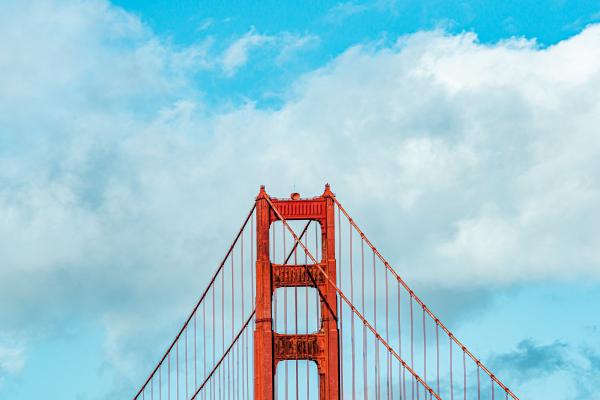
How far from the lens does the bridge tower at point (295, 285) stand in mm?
82062

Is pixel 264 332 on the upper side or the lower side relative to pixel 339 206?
lower

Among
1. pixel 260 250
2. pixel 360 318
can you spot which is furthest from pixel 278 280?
pixel 360 318

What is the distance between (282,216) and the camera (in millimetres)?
84000

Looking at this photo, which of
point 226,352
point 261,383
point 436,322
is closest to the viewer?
point 261,383

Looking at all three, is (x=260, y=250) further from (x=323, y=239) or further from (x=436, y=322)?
(x=436, y=322)

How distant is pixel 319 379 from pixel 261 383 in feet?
10.4

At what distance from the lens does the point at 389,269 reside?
90.4 meters

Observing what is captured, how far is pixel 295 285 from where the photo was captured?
83.2 meters

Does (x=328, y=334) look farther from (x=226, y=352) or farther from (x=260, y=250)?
(x=226, y=352)

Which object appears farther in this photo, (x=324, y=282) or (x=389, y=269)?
(x=389, y=269)

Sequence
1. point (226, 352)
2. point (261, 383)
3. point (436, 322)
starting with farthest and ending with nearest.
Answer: point (226, 352) < point (436, 322) < point (261, 383)

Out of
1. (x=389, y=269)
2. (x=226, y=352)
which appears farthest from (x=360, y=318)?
(x=226, y=352)

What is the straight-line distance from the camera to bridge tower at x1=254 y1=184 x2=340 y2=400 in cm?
8206

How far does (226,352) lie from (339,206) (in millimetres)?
13458
